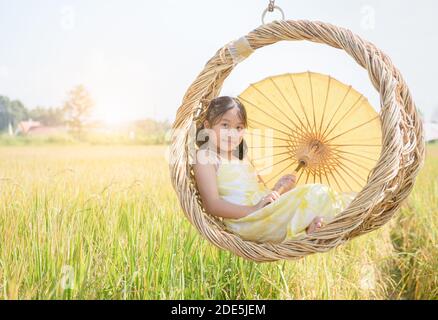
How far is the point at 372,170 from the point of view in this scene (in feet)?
5.06

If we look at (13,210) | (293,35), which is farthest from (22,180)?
(293,35)

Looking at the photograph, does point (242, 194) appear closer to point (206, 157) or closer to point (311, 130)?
point (206, 157)

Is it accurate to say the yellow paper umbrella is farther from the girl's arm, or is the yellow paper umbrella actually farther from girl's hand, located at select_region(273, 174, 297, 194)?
the girl's arm

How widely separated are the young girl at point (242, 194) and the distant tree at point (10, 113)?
178 inches

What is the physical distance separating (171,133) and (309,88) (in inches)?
27.7

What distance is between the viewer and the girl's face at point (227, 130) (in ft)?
6.35

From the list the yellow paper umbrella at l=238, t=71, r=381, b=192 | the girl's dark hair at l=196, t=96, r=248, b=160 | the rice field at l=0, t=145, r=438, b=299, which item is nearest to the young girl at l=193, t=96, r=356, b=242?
the girl's dark hair at l=196, t=96, r=248, b=160

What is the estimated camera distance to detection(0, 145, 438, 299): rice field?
1.87m

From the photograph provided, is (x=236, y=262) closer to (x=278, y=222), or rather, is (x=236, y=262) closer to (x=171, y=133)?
(x=278, y=222)

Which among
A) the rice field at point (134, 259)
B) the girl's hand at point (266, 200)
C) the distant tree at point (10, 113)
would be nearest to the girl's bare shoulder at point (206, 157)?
the girl's hand at point (266, 200)

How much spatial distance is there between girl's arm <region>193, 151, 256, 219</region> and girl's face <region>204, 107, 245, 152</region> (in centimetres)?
13

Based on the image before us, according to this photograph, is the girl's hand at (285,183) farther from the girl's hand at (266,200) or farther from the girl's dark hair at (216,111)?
the girl's dark hair at (216,111)

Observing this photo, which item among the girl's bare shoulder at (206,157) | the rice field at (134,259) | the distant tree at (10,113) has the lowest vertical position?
the rice field at (134,259)
